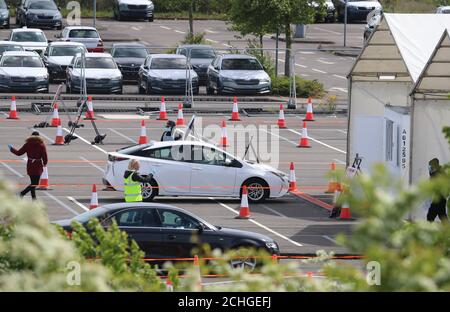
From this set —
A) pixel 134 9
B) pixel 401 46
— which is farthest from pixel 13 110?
pixel 134 9

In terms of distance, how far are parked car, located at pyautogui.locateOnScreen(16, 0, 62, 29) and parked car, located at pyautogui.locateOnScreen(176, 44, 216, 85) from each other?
15.3 m

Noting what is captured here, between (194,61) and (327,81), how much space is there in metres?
6.00

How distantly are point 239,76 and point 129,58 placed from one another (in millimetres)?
5837

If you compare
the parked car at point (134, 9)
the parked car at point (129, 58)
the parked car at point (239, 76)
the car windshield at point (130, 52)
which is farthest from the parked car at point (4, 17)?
the parked car at point (239, 76)

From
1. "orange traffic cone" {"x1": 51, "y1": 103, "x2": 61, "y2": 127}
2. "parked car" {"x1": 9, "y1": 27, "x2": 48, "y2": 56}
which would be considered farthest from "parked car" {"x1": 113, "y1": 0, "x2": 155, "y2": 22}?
"orange traffic cone" {"x1": 51, "y1": 103, "x2": 61, "y2": 127}

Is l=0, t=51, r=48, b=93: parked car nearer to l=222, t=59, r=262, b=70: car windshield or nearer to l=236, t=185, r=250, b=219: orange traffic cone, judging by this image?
l=222, t=59, r=262, b=70: car windshield

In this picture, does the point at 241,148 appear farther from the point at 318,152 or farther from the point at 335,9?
the point at 335,9

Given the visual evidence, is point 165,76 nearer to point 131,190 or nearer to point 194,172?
point 194,172

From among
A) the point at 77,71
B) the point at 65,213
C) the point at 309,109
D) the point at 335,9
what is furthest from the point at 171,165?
the point at 335,9

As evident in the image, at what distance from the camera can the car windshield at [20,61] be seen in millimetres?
41562

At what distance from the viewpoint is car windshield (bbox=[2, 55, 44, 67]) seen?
136 feet

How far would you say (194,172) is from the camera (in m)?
25.3

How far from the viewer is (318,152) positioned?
32.8 meters

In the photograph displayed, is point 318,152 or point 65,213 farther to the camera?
point 318,152
